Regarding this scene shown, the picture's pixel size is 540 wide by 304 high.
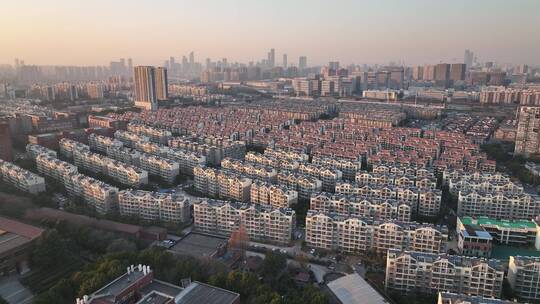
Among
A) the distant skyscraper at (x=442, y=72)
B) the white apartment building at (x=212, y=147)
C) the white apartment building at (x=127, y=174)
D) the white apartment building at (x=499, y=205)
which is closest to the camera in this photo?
the white apartment building at (x=499, y=205)

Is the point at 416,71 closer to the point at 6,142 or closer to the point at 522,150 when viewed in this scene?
the point at 522,150

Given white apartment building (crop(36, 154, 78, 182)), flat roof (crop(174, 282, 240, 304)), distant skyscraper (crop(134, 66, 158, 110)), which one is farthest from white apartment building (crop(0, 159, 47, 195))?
distant skyscraper (crop(134, 66, 158, 110))

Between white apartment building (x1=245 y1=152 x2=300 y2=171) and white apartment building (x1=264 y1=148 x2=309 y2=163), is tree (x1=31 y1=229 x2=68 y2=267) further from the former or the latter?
white apartment building (x1=264 y1=148 x2=309 y2=163)

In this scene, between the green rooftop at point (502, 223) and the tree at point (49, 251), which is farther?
the green rooftop at point (502, 223)

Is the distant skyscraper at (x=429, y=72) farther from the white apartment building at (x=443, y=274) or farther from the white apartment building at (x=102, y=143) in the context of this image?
the white apartment building at (x=443, y=274)

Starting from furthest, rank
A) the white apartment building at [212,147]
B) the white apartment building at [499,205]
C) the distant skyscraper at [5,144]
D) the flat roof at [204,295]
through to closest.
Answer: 1. the white apartment building at [212,147]
2. the distant skyscraper at [5,144]
3. the white apartment building at [499,205]
4. the flat roof at [204,295]

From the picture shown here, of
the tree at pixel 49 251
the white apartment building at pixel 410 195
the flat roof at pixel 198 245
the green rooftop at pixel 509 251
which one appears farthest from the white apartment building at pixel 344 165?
the tree at pixel 49 251
